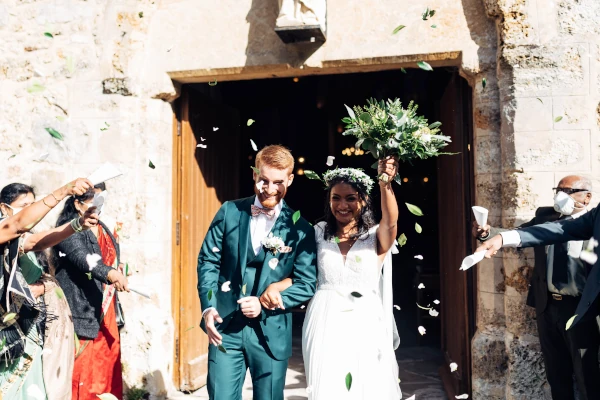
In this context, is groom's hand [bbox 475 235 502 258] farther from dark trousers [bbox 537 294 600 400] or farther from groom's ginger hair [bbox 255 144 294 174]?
groom's ginger hair [bbox 255 144 294 174]

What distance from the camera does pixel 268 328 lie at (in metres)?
2.94

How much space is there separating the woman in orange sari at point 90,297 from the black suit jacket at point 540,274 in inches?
107

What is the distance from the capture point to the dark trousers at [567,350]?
3.27m

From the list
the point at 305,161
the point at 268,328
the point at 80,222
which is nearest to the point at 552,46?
the point at 268,328

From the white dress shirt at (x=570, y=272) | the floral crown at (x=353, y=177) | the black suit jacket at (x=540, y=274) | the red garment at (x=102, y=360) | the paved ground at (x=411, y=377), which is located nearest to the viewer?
the floral crown at (x=353, y=177)

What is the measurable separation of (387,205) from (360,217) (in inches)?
14.1

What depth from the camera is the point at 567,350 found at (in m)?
3.48

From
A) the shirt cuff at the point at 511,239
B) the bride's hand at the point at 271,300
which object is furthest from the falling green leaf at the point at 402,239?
the bride's hand at the point at 271,300

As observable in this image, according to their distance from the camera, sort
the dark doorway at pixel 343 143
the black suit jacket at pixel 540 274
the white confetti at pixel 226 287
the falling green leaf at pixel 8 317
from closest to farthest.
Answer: the falling green leaf at pixel 8 317, the white confetti at pixel 226 287, the black suit jacket at pixel 540 274, the dark doorway at pixel 343 143

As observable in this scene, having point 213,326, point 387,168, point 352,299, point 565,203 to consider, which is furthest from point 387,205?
point 565,203

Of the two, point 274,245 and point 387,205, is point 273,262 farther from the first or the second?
point 387,205

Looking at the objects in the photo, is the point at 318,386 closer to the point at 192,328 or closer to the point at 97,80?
the point at 192,328

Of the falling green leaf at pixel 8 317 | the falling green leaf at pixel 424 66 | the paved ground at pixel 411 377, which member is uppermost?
the falling green leaf at pixel 424 66

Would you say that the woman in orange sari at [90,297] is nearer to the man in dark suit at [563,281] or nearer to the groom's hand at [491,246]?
the groom's hand at [491,246]
